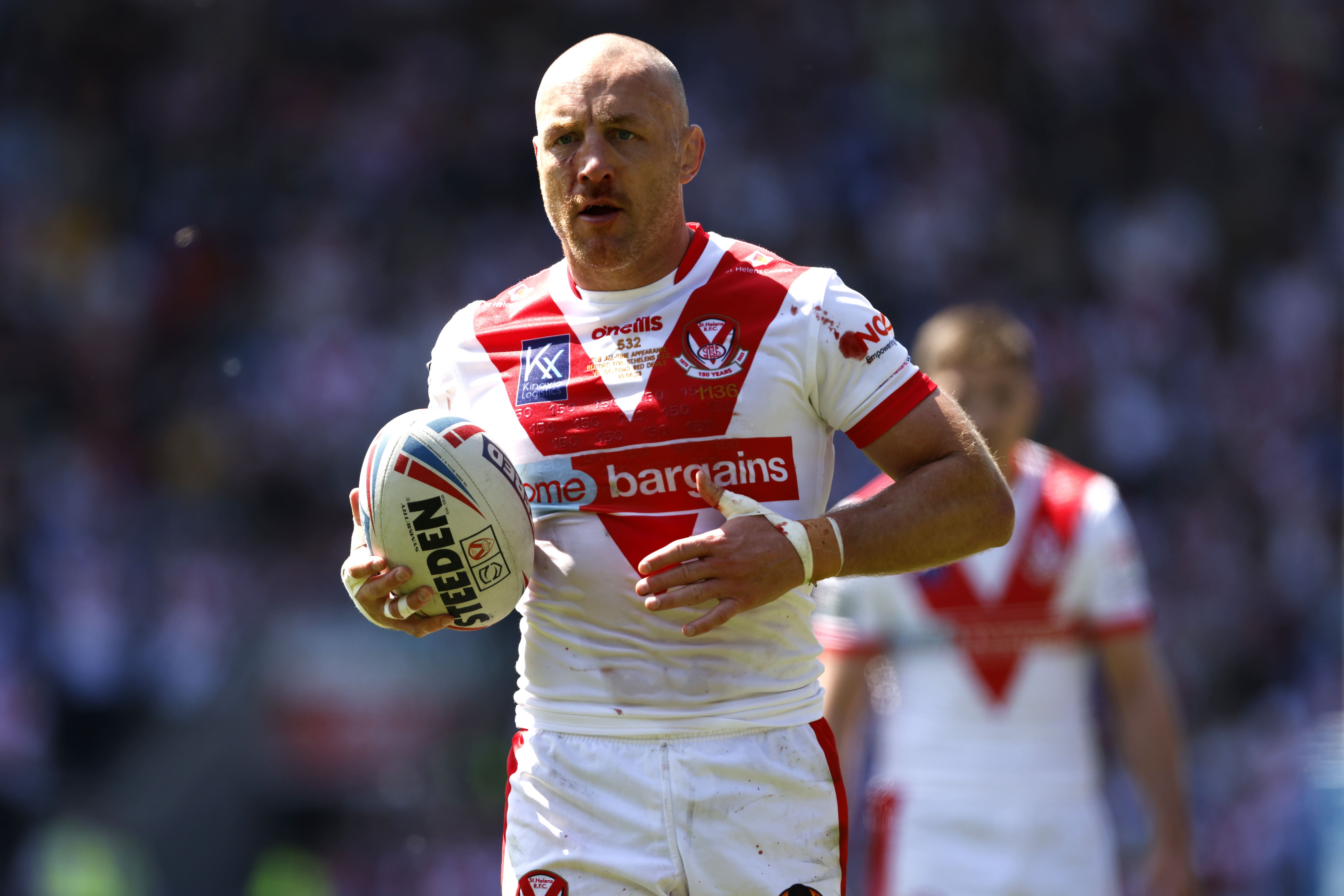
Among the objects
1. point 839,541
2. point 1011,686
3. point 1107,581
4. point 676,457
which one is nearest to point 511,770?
point 676,457

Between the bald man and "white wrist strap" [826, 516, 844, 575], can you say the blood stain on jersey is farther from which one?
"white wrist strap" [826, 516, 844, 575]

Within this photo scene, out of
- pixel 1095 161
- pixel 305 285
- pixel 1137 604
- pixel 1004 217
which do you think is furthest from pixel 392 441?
pixel 1095 161

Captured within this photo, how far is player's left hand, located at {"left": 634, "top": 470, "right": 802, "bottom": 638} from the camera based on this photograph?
2725 mm

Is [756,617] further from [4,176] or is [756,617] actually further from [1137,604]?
[4,176]

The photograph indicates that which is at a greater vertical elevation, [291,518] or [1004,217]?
[1004,217]

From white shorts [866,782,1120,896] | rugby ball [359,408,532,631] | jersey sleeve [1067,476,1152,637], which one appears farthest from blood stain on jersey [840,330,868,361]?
white shorts [866,782,1120,896]

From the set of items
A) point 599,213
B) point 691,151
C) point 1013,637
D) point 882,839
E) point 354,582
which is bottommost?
point 882,839

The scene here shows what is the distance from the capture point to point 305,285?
1204 centimetres

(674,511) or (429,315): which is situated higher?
(429,315)

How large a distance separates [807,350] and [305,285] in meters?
9.70

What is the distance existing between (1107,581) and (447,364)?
2.49 meters

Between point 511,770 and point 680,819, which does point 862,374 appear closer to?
point 680,819

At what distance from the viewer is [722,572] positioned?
2.73m

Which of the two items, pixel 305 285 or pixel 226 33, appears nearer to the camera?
pixel 305 285
